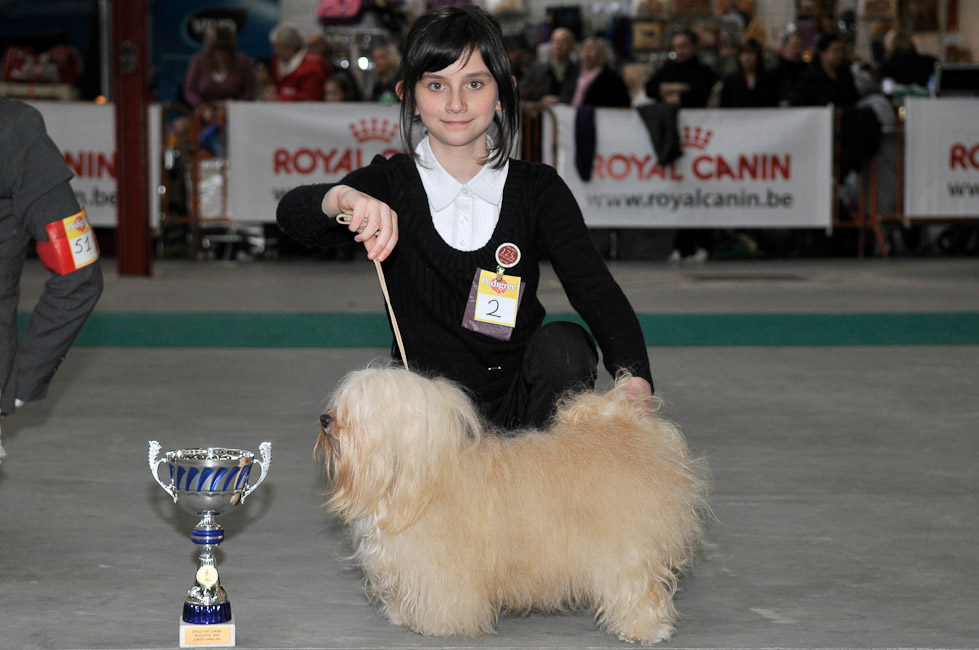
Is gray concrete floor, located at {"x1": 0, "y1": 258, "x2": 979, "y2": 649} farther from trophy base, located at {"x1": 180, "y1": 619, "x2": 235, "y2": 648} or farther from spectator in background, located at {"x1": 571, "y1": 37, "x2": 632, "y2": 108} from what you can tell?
spectator in background, located at {"x1": 571, "y1": 37, "x2": 632, "y2": 108}

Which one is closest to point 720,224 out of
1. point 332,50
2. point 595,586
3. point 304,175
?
point 304,175

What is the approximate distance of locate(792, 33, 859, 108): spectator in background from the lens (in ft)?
27.3

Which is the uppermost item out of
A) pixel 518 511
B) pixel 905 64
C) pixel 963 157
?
pixel 905 64

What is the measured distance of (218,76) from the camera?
852 cm

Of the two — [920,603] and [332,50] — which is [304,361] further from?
[332,50]

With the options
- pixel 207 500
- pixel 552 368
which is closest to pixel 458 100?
pixel 552 368

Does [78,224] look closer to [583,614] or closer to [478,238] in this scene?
[478,238]

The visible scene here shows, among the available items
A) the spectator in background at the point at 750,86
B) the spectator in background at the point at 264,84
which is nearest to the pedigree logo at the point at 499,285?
the spectator in background at the point at 750,86

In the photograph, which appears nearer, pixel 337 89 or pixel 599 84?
pixel 337 89

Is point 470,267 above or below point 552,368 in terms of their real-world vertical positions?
above

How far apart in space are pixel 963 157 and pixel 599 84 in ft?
8.02

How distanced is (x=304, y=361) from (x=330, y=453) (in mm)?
2804

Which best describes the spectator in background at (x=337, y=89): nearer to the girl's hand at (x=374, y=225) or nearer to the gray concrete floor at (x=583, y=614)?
the gray concrete floor at (x=583, y=614)

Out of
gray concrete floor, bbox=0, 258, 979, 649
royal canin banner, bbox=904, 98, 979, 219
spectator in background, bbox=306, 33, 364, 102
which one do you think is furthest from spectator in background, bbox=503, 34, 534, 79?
gray concrete floor, bbox=0, 258, 979, 649
